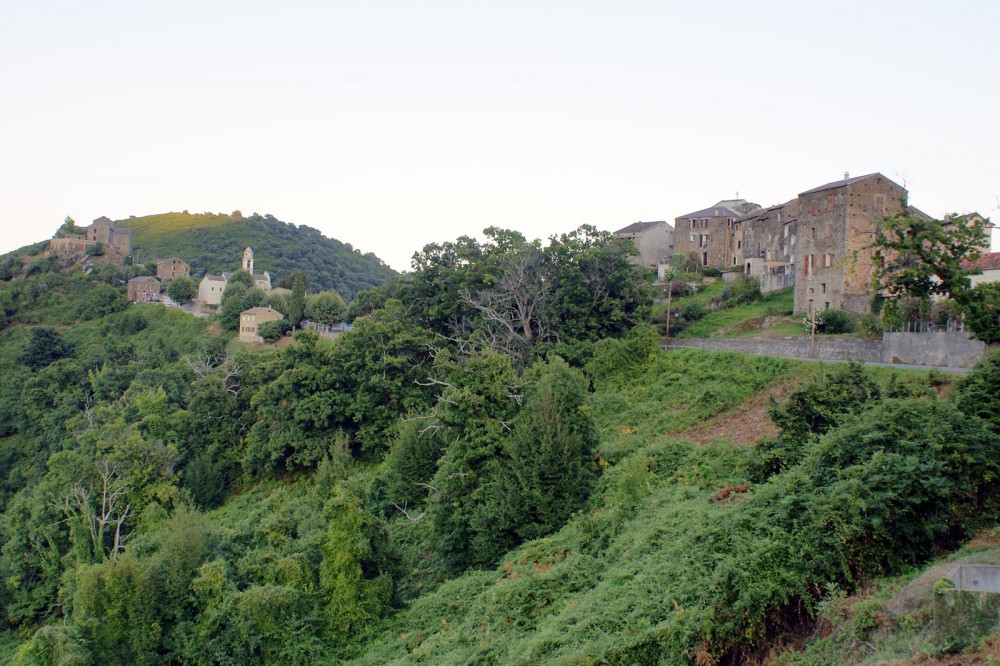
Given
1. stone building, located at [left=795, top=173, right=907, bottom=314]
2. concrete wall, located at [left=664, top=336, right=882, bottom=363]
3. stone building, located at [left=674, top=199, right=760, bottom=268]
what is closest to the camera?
concrete wall, located at [left=664, top=336, right=882, bottom=363]

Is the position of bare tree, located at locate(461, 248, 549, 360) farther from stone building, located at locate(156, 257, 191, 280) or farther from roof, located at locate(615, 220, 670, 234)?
stone building, located at locate(156, 257, 191, 280)

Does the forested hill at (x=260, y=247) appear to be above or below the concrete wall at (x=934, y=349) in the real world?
above

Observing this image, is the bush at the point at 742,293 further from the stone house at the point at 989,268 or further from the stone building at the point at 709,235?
the stone house at the point at 989,268

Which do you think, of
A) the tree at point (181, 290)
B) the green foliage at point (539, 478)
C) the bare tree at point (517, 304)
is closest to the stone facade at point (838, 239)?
the bare tree at point (517, 304)

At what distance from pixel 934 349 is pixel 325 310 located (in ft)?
166

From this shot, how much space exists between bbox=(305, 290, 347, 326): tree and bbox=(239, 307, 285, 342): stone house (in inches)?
193

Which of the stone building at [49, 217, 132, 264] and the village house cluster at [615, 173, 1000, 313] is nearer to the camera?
the village house cluster at [615, 173, 1000, 313]

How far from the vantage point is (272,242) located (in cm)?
13138

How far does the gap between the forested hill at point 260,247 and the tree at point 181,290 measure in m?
26.2

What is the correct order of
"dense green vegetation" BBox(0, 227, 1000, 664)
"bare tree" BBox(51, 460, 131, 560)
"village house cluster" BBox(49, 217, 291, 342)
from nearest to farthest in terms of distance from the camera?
"dense green vegetation" BBox(0, 227, 1000, 664)
"bare tree" BBox(51, 460, 131, 560)
"village house cluster" BBox(49, 217, 291, 342)

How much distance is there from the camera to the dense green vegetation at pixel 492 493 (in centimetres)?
1259

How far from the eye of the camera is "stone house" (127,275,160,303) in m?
86.6

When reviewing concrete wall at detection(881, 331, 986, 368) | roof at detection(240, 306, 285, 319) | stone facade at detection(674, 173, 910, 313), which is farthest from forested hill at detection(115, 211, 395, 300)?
concrete wall at detection(881, 331, 986, 368)

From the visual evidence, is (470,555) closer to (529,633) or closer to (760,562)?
(529,633)
